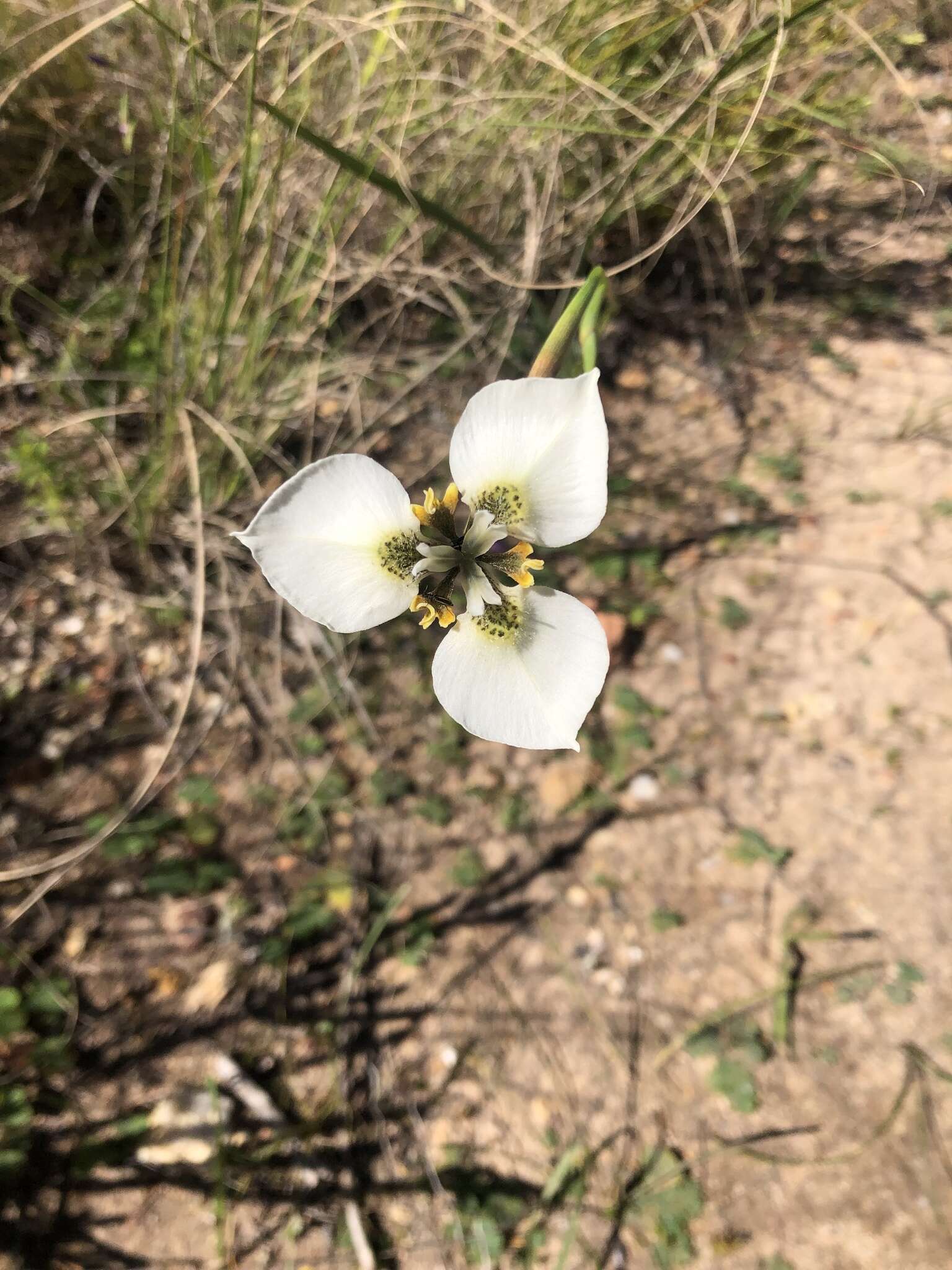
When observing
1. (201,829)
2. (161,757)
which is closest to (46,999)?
(201,829)

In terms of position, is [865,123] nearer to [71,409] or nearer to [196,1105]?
[71,409]

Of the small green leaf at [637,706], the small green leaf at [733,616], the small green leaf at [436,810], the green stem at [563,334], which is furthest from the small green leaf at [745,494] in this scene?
the green stem at [563,334]

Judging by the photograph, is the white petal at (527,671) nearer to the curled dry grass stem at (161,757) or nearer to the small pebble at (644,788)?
the curled dry grass stem at (161,757)

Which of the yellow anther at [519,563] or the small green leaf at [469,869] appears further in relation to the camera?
the small green leaf at [469,869]

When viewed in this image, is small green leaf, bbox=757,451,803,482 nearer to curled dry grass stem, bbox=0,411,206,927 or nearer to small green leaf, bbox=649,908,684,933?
small green leaf, bbox=649,908,684,933

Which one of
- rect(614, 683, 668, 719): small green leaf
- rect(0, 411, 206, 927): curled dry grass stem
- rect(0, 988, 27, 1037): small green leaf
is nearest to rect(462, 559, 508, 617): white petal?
rect(0, 411, 206, 927): curled dry grass stem

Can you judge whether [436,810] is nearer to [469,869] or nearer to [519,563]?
[469,869]
